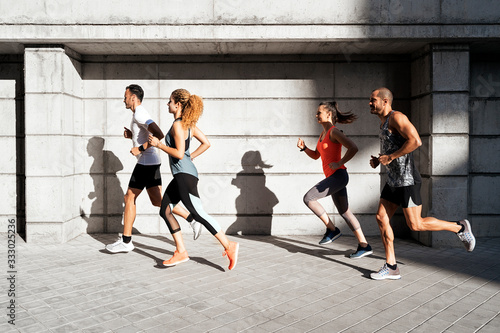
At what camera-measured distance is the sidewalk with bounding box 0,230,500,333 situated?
11.1ft

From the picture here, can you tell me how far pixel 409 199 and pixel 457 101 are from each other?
2527 mm

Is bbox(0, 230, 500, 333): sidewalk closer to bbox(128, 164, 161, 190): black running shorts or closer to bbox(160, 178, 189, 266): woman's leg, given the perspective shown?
bbox(160, 178, 189, 266): woman's leg

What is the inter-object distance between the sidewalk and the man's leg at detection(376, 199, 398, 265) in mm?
294

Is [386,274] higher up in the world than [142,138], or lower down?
lower down

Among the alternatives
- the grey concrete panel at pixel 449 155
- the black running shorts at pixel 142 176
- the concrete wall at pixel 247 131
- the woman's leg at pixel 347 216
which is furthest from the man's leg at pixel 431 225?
the black running shorts at pixel 142 176

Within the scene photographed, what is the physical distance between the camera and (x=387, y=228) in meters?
4.61

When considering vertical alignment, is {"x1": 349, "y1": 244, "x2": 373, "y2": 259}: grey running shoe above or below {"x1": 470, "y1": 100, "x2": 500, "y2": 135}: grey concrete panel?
below

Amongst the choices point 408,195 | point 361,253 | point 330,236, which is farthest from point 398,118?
point 330,236

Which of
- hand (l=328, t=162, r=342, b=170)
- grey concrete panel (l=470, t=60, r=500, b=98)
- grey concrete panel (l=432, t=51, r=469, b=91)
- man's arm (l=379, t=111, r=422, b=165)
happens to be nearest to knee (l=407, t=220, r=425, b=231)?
man's arm (l=379, t=111, r=422, b=165)

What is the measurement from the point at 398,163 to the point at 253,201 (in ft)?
10.1

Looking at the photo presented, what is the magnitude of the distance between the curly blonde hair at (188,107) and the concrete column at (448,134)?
364cm

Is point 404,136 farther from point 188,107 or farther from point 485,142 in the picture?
point 485,142

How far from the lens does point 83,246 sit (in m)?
6.17

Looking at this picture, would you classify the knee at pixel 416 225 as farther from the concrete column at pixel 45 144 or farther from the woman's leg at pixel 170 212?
the concrete column at pixel 45 144
